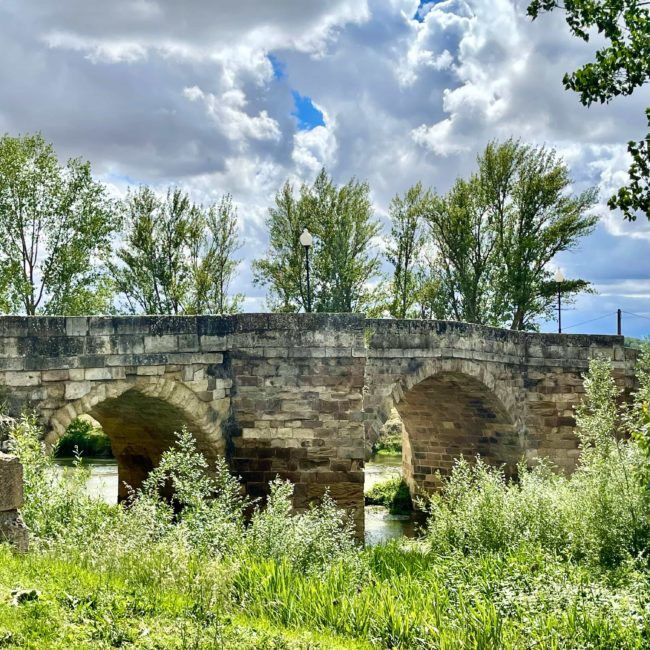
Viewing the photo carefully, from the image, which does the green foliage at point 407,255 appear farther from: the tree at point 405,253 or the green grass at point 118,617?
the green grass at point 118,617

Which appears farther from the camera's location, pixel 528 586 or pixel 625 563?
pixel 625 563

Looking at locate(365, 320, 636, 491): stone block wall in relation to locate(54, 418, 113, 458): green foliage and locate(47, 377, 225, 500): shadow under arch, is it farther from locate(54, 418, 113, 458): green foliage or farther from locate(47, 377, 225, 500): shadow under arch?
locate(54, 418, 113, 458): green foliage

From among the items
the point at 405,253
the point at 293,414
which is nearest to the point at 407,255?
the point at 405,253

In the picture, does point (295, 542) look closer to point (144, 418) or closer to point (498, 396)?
point (144, 418)

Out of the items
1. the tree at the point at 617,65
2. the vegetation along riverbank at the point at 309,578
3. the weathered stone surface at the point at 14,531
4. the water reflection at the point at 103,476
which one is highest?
the tree at the point at 617,65

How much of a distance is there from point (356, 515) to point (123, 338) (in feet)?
15.0

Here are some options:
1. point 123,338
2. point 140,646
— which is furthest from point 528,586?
point 123,338

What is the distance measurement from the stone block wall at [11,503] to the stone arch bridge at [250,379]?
3.20 metres

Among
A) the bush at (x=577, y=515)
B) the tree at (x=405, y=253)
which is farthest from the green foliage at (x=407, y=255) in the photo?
the bush at (x=577, y=515)

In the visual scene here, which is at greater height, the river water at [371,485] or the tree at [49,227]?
the tree at [49,227]

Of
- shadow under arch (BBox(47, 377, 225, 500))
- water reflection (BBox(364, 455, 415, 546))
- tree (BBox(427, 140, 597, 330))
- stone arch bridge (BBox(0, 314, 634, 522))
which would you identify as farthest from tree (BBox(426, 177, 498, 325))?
shadow under arch (BBox(47, 377, 225, 500))

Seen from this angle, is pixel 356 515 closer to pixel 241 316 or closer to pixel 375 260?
pixel 241 316

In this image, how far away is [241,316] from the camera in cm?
1296

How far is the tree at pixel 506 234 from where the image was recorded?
29.5 metres
